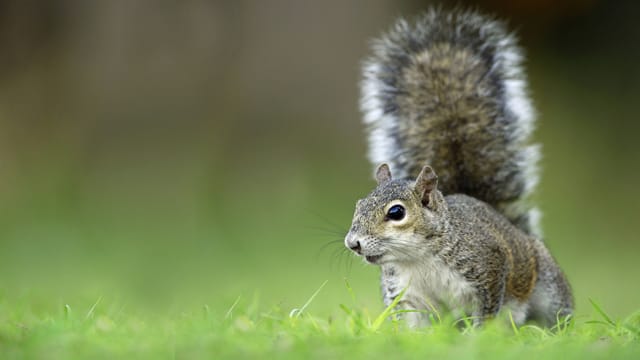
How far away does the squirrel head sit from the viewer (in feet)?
11.1

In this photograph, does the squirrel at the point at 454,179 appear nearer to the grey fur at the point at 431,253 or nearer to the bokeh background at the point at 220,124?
the grey fur at the point at 431,253

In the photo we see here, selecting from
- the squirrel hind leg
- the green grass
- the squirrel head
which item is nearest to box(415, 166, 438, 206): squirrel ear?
the squirrel head

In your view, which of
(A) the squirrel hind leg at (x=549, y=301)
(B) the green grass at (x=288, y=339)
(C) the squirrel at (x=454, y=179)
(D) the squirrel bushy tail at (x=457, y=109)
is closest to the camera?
(B) the green grass at (x=288, y=339)

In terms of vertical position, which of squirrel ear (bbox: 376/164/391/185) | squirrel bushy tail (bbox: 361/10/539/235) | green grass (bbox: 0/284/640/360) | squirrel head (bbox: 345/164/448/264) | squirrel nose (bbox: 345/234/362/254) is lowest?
green grass (bbox: 0/284/640/360)

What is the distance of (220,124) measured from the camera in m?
8.51

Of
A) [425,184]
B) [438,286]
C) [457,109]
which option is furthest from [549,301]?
[457,109]

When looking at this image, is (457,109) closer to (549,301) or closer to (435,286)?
(549,301)

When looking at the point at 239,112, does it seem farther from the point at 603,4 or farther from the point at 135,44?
the point at 603,4

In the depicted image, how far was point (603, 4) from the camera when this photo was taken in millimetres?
9305

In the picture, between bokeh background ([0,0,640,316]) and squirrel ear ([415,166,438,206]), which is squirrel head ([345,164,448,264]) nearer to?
squirrel ear ([415,166,438,206])

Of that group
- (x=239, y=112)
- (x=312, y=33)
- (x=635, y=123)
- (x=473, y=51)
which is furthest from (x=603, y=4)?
(x=473, y=51)

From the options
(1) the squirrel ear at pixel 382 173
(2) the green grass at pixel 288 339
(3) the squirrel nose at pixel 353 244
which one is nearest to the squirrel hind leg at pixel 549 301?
(2) the green grass at pixel 288 339

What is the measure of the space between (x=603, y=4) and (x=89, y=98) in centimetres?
→ 407

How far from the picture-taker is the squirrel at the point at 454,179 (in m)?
3.50
